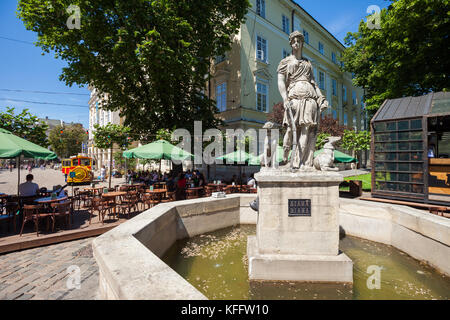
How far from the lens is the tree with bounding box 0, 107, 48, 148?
7934 mm

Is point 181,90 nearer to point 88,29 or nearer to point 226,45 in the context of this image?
point 226,45

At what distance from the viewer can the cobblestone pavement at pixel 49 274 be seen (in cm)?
318

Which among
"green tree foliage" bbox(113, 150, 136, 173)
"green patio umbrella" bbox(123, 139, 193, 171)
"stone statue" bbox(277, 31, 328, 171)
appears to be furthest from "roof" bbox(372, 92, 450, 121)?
"green tree foliage" bbox(113, 150, 136, 173)

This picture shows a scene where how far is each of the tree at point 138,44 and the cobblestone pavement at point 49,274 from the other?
8.96m

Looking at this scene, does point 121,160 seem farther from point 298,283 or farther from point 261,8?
point 298,283

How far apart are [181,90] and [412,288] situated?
1490 centimetres

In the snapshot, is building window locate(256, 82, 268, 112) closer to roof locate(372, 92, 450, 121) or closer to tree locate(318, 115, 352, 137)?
tree locate(318, 115, 352, 137)

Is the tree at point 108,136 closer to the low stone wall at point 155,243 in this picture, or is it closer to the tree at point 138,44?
the tree at point 138,44

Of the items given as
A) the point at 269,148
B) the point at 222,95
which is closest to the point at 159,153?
the point at 269,148

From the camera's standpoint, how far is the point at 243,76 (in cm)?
1909

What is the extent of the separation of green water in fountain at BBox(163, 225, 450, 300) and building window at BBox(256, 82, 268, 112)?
1730 cm

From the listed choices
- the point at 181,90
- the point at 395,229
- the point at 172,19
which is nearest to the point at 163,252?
the point at 395,229

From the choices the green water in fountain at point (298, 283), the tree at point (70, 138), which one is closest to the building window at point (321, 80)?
the green water in fountain at point (298, 283)
